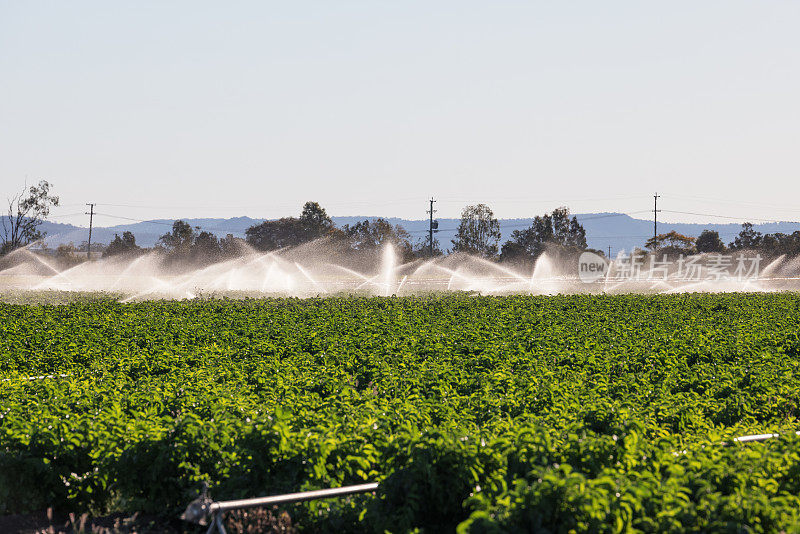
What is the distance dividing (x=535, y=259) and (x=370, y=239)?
20468 mm

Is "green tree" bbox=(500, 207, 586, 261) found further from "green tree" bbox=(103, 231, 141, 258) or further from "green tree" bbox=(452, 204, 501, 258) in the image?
"green tree" bbox=(103, 231, 141, 258)

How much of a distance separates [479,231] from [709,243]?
2978 centimetres

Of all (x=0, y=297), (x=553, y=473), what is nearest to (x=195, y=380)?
(x=553, y=473)

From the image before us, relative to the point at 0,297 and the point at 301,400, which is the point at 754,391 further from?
the point at 0,297

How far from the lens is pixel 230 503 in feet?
19.3

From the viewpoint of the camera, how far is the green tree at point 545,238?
303 ft

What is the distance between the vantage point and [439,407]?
8.25m

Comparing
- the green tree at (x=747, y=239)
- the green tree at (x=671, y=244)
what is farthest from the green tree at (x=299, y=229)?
the green tree at (x=747, y=239)

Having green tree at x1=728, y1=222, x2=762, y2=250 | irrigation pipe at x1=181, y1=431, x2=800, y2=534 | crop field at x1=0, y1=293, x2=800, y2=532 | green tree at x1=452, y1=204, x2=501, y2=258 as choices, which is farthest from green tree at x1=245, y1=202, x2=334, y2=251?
irrigation pipe at x1=181, y1=431, x2=800, y2=534

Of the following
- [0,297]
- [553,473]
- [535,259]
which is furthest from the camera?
[535,259]

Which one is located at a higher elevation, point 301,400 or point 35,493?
point 301,400

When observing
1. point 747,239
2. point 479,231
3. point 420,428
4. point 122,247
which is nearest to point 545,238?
point 479,231

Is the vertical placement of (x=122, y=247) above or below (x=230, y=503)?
above

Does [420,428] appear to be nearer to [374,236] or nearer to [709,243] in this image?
[374,236]
